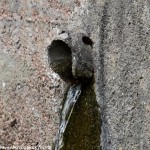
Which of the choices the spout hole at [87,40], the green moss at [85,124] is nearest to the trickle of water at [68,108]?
the green moss at [85,124]

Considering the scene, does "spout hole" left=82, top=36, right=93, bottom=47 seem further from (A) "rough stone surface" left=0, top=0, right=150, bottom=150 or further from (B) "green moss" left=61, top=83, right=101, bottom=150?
(B) "green moss" left=61, top=83, right=101, bottom=150

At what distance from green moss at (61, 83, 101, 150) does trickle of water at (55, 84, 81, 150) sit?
0.02 m

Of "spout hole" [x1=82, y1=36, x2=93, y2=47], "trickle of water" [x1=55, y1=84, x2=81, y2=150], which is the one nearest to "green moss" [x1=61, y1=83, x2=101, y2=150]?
"trickle of water" [x1=55, y1=84, x2=81, y2=150]

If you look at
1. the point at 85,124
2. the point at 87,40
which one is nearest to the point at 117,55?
the point at 87,40

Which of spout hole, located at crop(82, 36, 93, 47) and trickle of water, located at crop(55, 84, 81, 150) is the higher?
spout hole, located at crop(82, 36, 93, 47)

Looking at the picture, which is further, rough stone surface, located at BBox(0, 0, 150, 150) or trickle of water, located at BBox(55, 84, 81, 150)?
trickle of water, located at BBox(55, 84, 81, 150)

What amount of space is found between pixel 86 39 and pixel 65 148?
41cm

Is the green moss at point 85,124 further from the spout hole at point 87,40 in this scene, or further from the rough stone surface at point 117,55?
the spout hole at point 87,40

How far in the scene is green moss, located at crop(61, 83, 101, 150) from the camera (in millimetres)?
2463

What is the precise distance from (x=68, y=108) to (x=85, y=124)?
12 cm

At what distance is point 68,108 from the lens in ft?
8.45

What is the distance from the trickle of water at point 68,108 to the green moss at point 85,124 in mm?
21

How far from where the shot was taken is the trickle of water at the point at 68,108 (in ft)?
8.29

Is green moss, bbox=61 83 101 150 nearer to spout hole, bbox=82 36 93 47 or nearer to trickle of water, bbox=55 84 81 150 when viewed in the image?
trickle of water, bbox=55 84 81 150
